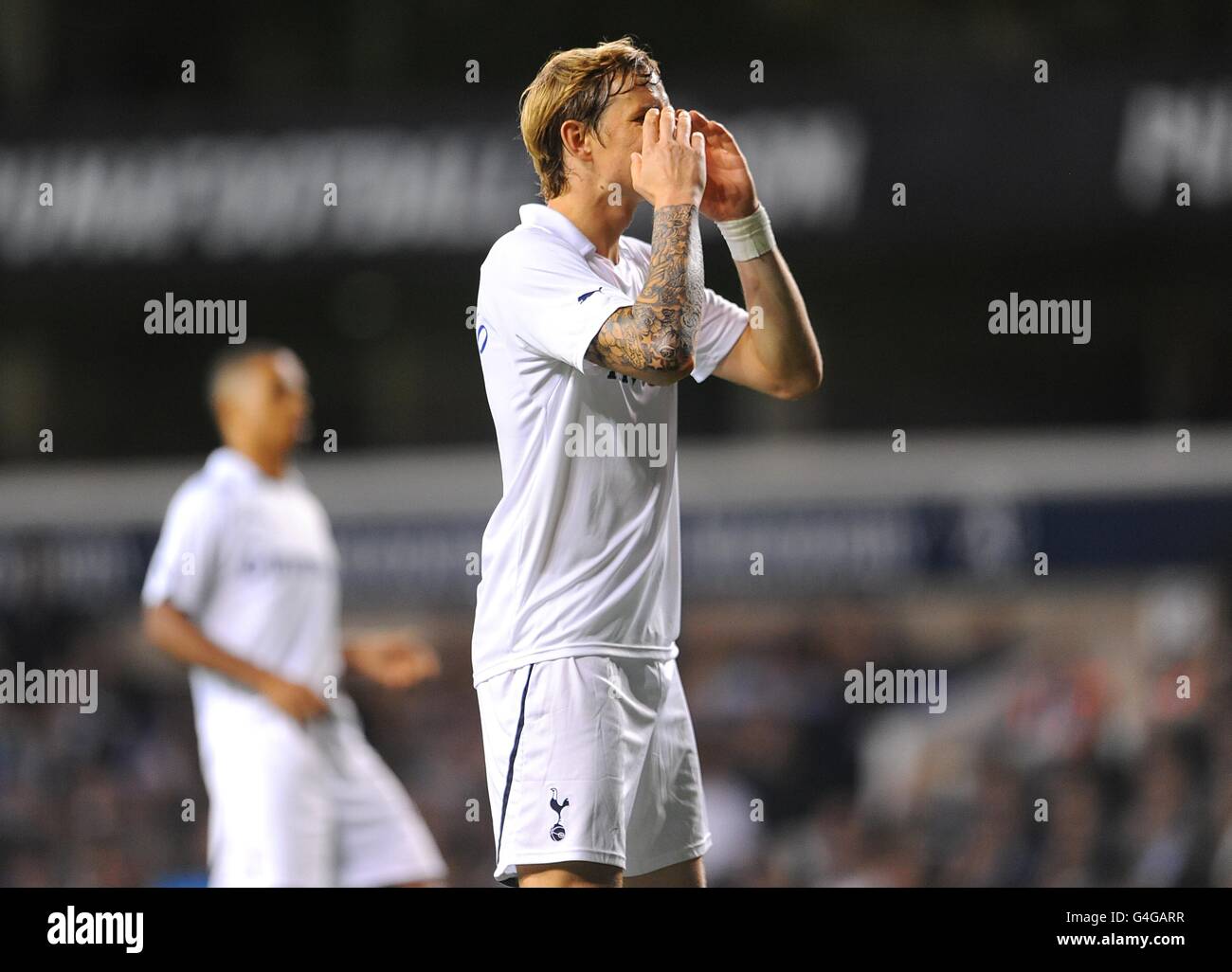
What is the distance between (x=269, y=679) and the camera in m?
5.73

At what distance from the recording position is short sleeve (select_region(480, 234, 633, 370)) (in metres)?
3.51

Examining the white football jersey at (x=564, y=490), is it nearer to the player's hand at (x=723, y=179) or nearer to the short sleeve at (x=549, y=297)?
the short sleeve at (x=549, y=297)

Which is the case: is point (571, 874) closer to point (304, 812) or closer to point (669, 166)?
point (669, 166)

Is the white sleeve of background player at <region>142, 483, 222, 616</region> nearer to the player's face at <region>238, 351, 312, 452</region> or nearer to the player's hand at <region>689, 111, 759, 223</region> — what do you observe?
the player's face at <region>238, 351, 312, 452</region>

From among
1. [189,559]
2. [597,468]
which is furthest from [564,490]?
[189,559]

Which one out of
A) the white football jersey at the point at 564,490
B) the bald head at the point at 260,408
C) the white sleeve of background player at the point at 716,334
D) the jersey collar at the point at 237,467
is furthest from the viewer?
the bald head at the point at 260,408

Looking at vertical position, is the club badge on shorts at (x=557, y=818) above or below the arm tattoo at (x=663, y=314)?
below

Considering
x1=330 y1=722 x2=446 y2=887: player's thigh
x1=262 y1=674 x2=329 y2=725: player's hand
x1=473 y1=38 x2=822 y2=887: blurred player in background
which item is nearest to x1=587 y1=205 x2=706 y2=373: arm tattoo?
x1=473 y1=38 x2=822 y2=887: blurred player in background

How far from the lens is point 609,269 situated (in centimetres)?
385

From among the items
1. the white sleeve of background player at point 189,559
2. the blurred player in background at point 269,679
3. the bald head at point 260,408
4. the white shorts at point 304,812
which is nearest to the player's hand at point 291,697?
the blurred player in background at point 269,679

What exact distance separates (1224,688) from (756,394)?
4.12m

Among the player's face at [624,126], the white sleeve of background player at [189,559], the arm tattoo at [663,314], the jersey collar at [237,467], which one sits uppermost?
the player's face at [624,126]

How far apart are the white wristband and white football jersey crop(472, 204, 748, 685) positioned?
1.00 feet

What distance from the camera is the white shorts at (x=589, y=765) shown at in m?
3.53
